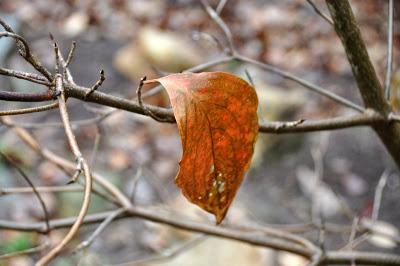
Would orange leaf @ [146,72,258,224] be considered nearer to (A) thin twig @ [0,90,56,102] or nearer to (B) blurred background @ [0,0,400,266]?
(A) thin twig @ [0,90,56,102]

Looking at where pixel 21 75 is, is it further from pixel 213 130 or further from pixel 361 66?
pixel 361 66

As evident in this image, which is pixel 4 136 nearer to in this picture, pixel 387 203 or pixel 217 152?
pixel 387 203

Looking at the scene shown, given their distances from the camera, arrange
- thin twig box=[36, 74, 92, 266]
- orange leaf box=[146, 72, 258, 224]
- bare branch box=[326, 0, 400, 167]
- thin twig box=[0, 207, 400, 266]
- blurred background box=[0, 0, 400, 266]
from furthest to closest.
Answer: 1. blurred background box=[0, 0, 400, 266]
2. thin twig box=[0, 207, 400, 266]
3. bare branch box=[326, 0, 400, 167]
4. orange leaf box=[146, 72, 258, 224]
5. thin twig box=[36, 74, 92, 266]

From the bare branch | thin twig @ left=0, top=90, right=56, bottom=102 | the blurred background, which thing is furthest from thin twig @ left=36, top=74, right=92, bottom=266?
the blurred background

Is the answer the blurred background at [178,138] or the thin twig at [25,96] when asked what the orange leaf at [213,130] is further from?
the blurred background at [178,138]

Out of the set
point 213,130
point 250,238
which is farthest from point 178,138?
point 213,130
